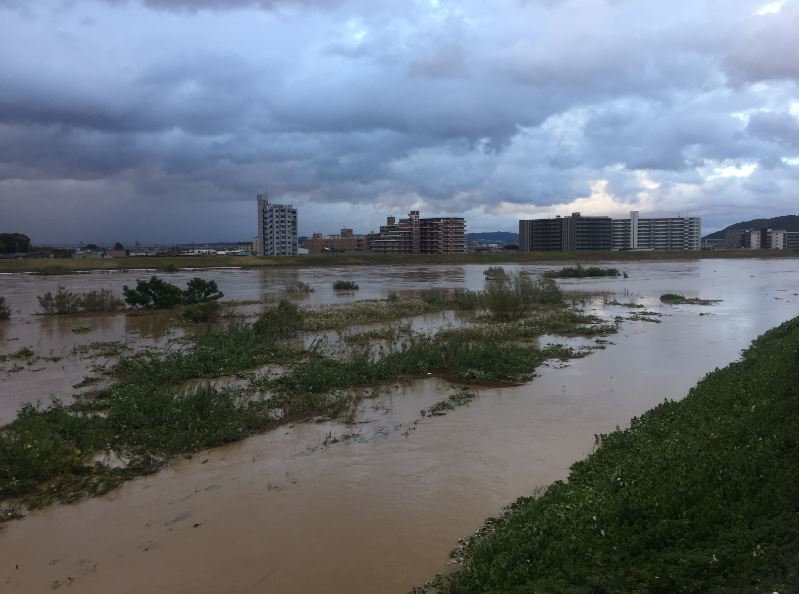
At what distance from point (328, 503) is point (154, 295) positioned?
86.7 ft

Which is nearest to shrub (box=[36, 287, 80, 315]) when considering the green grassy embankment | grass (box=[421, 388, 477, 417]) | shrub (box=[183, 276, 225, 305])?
shrub (box=[183, 276, 225, 305])

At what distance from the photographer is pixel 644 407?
38.1ft

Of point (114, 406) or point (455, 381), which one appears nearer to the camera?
point (114, 406)

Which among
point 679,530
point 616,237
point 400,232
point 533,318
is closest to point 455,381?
point 679,530

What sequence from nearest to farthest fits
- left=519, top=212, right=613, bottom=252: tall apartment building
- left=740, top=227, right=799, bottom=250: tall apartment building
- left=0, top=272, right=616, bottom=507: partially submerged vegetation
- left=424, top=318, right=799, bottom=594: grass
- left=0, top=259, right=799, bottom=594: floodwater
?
left=424, top=318, right=799, bottom=594: grass, left=0, top=259, right=799, bottom=594: floodwater, left=0, top=272, right=616, bottom=507: partially submerged vegetation, left=519, top=212, right=613, bottom=252: tall apartment building, left=740, top=227, right=799, bottom=250: tall apartment building

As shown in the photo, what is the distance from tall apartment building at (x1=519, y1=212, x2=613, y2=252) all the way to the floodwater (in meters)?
148

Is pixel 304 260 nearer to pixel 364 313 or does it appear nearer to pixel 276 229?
pixel 276 229

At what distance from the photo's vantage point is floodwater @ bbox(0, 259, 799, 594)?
19.8ft

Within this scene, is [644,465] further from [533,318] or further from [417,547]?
[533,318]

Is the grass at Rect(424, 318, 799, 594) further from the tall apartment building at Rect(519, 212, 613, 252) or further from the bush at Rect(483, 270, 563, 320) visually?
the tall apartment building at Rect(519, 212, 613, 252)

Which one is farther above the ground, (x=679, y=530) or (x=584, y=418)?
(x=679, y=530)

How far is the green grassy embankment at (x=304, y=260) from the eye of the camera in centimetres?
7931

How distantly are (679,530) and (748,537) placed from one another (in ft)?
1.94

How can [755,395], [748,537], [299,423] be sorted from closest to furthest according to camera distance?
[748,537] → [755,395] → [299,423]
